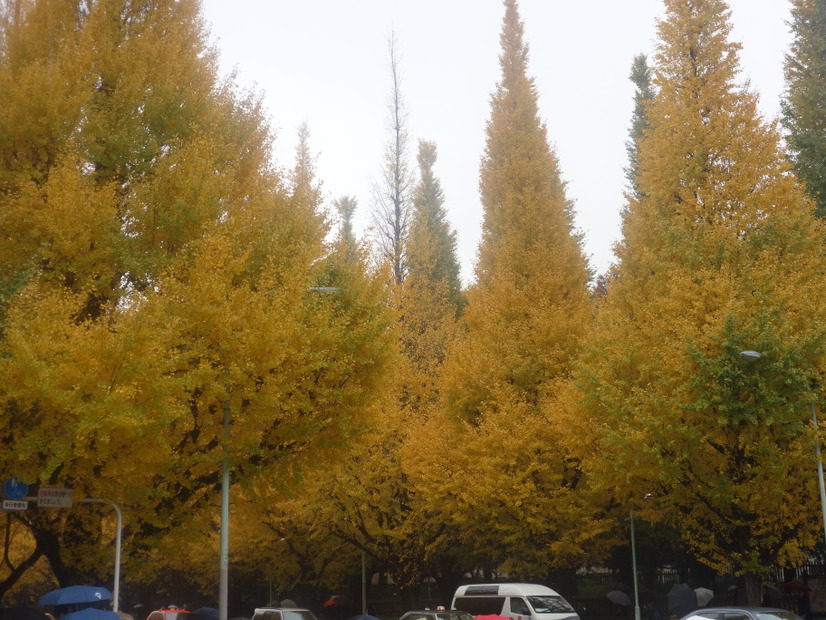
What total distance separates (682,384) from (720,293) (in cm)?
228

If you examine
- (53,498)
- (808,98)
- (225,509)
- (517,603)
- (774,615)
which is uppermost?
(808,98)

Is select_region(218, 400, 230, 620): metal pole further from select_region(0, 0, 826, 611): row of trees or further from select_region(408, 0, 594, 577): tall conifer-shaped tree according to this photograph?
select_region(408, 0, 594, 577): tall conifer-shaped tree

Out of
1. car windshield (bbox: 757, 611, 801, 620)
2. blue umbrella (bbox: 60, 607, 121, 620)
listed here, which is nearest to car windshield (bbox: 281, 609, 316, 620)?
blue umbrella (bbox: 60, 607, 121, 620)

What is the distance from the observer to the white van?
68.6ft

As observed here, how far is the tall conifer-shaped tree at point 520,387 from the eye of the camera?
81.6ft

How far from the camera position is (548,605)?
843 inches

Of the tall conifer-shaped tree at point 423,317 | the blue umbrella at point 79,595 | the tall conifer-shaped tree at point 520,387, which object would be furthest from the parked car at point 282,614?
the tall conifer-shaped tree at point 423,317

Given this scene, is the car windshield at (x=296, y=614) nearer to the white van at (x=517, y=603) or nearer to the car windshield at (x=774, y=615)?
the white van at (x=517, y=603)

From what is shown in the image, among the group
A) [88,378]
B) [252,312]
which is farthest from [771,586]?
[88,378]

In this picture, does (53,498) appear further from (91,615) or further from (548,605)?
(548,605)

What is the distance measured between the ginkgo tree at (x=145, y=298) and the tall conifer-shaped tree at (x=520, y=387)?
8.83 meters

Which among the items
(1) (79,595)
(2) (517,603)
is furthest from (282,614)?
(1) (79,595)

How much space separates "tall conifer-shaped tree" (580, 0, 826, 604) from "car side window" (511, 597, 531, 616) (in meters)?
3.67

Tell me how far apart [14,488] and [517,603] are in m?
12.3
